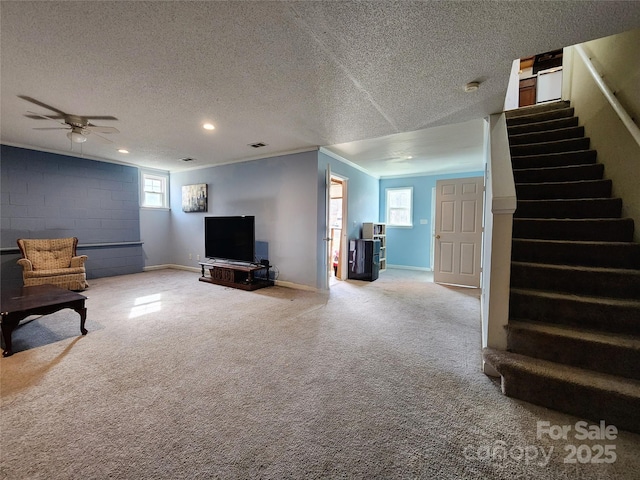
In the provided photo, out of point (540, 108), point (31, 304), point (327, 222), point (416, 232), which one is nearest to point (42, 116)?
point (31, 304)

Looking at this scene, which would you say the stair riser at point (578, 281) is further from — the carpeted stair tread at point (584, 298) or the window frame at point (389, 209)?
the window frame at point (389, 209)

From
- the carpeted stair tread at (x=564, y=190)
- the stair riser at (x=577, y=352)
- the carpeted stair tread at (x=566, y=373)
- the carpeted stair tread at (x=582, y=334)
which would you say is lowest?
the carpeted stair tread at (x=566, y=373)

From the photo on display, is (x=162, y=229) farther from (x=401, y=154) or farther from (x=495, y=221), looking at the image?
(x=495, y=221)

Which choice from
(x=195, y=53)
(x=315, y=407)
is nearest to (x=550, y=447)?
(x=315, y=407)

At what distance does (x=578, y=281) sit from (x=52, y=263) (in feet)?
22.7

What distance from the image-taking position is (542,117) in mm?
3580

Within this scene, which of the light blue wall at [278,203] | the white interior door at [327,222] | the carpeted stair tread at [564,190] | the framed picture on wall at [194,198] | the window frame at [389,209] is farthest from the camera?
the window frame at [389,209]

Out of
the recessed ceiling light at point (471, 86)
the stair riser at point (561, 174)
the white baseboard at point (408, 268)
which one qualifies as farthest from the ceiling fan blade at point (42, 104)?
the white baseboard at point (408, 268)

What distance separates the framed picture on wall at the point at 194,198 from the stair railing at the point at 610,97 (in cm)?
629

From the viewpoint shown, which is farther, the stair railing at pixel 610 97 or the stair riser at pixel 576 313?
the stair railing at pixel 610 97

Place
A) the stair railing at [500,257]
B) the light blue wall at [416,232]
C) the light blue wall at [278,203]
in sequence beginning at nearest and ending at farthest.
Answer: the stair railing at [500,257]
the light blue wall at [278,203]
the light blue wall at [416,232]

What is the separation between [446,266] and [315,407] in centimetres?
427

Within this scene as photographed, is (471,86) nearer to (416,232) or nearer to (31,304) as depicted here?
(31,304)

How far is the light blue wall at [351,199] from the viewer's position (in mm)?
4430
